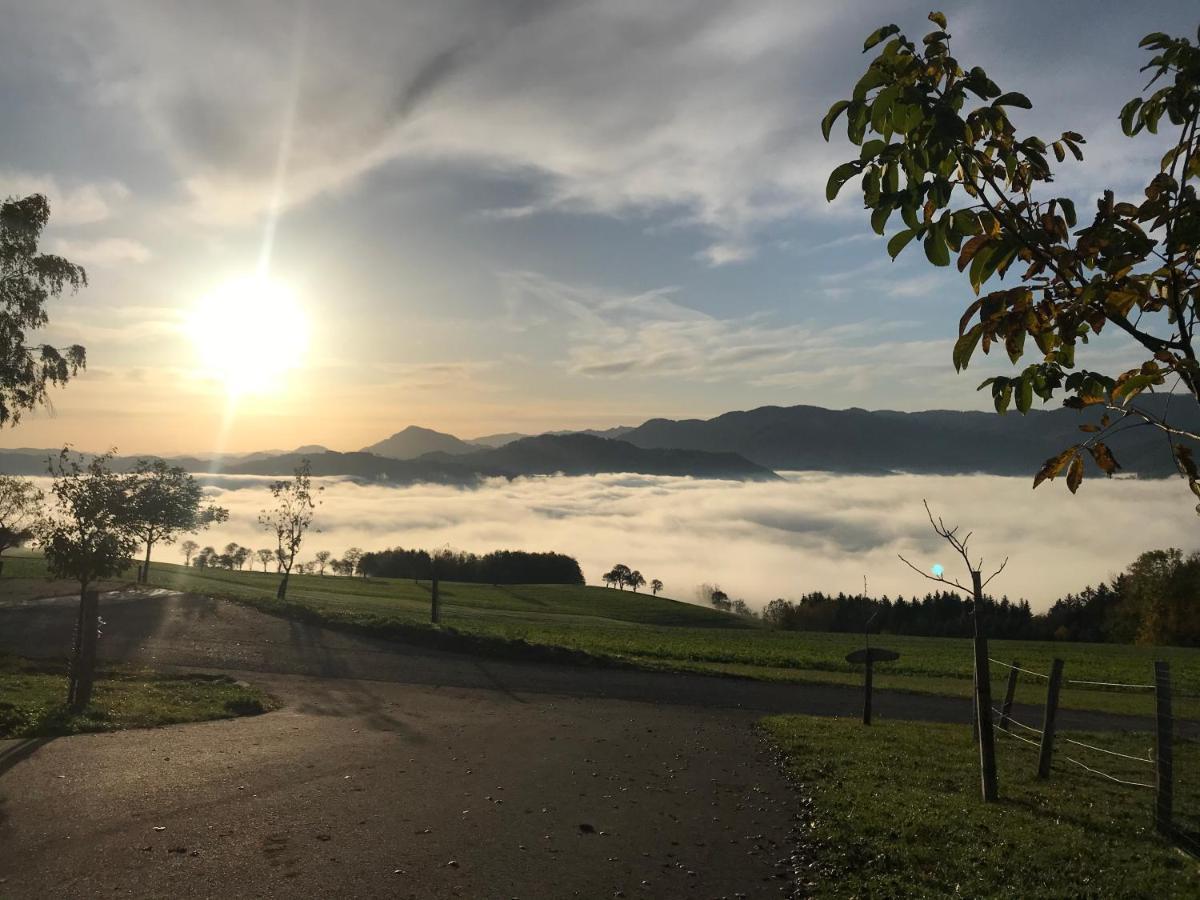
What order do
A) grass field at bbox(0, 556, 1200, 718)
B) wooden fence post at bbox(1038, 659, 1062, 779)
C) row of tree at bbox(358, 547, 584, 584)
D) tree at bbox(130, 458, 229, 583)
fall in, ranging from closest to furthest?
wooden fence post at bbox(1038, 659, 1062, 779) < grass field at bbox(0, 556, 1200, 718) < tree at bbox(130, 458, 229, 583) < row of tree at bbox(358, 547, 584, 584)

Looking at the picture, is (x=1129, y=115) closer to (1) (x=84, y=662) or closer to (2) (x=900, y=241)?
(2) (x=900, y=241)

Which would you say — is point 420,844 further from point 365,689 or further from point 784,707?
point 784,707

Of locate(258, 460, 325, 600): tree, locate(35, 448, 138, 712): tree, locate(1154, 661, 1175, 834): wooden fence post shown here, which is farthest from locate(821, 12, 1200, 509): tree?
locate(258, 460, 325, 600): tree

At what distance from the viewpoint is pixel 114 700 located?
54.7 feet

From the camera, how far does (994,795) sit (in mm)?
11672

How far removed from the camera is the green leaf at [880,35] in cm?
349

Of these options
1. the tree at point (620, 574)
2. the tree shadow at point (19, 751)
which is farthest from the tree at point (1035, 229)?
the tree at point (620, 574)

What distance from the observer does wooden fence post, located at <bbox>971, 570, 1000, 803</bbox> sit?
11664mm

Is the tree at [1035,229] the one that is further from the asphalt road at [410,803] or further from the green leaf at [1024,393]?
the asphalt road at [410,803]

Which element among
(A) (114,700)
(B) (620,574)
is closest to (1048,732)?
(A) (114,700)

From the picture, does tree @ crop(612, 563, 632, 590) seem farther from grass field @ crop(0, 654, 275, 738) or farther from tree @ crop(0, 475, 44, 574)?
grass field @ crop(0, 654, 275, 738)

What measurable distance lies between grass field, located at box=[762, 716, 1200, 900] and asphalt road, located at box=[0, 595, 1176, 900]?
73 cm

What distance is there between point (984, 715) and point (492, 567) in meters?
122

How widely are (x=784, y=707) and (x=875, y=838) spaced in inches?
513
